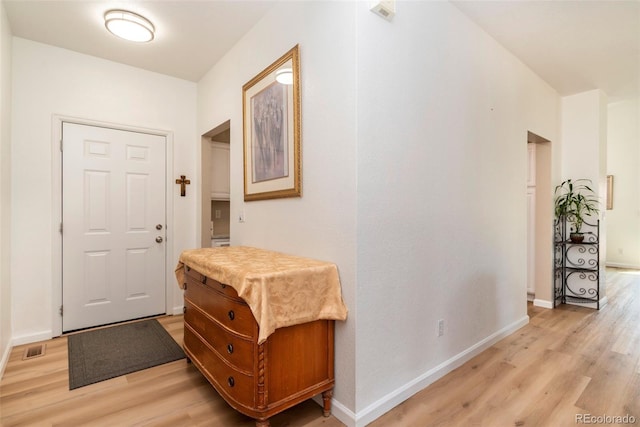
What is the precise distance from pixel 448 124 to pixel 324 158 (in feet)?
3.45

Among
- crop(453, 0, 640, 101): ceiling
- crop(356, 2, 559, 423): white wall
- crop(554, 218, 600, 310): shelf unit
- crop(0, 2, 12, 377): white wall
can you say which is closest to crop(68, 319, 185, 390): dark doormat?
crop(0, 2, 12, 377): white wall

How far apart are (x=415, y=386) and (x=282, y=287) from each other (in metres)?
1.19

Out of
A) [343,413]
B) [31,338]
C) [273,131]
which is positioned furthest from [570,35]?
[31,338]

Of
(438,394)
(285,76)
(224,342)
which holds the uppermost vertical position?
(285,76)

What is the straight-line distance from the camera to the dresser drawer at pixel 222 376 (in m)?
1.59

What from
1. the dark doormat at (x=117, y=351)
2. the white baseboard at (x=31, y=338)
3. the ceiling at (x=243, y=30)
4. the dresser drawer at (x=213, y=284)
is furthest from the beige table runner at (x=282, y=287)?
the white baseboard at (x=31, y=338)

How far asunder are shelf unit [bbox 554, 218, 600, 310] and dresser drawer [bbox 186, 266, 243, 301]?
161 inches

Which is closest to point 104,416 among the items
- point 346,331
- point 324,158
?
point 346,331

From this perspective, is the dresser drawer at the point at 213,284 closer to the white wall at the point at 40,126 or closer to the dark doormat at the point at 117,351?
the dark doormat at the point at 117,351

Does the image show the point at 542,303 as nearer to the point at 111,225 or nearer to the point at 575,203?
the point at 575,203

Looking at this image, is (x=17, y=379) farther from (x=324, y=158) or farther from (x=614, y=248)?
(x=614, y=248)

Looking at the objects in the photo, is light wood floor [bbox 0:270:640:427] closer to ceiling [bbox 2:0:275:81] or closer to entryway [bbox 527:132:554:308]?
entryway [bbox 527:132:554:308]

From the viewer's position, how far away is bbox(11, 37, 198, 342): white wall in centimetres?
281

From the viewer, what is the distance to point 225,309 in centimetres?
175
